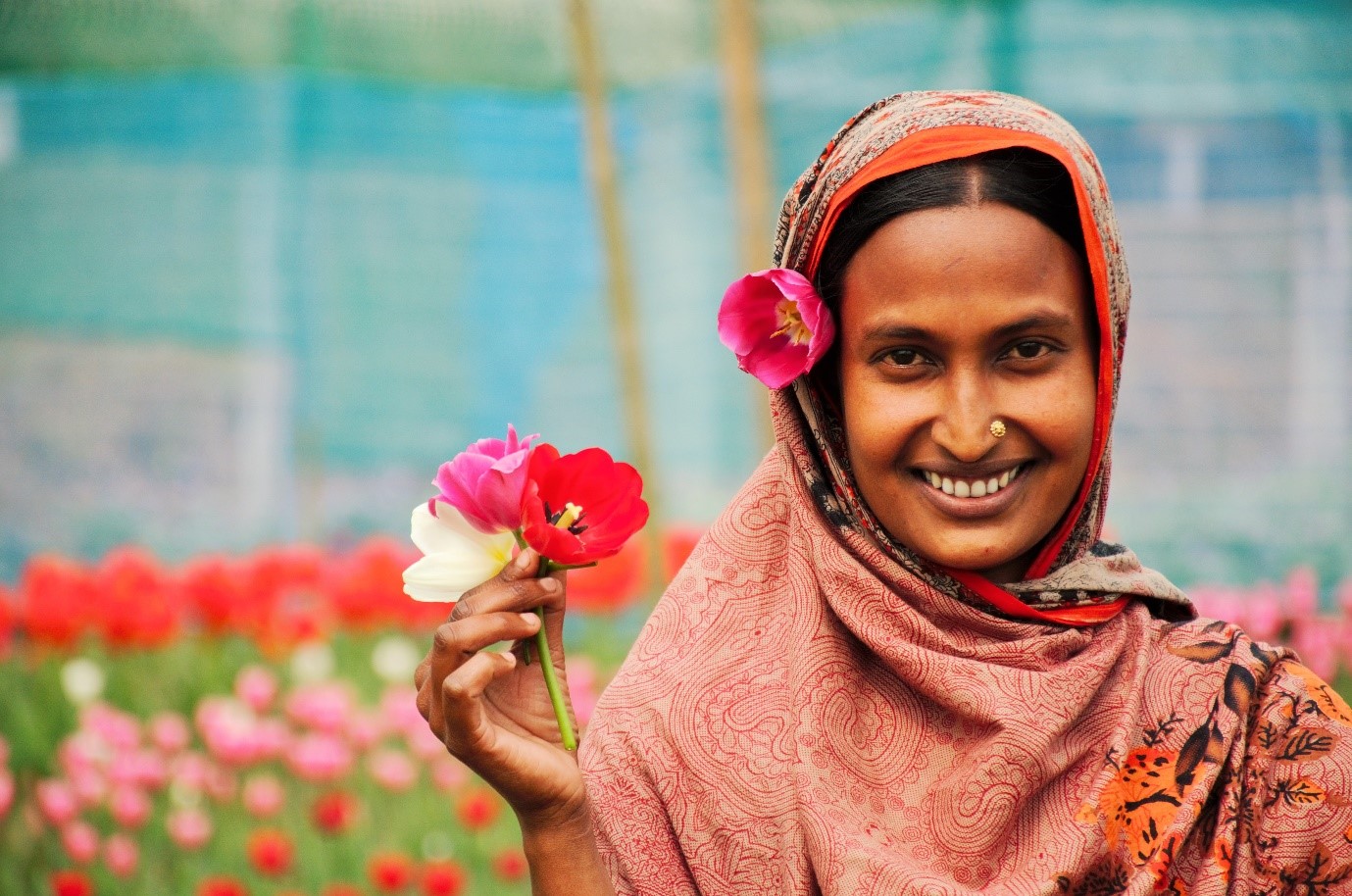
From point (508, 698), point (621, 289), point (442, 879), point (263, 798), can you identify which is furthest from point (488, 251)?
point (508, 698)

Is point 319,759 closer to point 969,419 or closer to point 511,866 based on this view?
point 511,866

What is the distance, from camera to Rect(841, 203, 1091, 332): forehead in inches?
57.8

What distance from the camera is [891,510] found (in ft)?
5.11

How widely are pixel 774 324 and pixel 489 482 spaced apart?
470 mm

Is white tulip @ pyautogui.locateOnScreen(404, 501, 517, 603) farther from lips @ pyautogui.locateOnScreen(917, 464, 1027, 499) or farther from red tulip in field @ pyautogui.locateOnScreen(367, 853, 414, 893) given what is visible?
red tulip in field @ pyautogui.locateOnScreen(367, 853, 414, 893)

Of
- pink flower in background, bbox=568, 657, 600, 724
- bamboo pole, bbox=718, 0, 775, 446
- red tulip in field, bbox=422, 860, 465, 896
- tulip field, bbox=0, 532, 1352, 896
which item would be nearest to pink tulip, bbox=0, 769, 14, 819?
tulip field, bbox=0, 532, 1352, 896

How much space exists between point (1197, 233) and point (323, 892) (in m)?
3.41

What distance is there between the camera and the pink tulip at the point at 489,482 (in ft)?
4.25

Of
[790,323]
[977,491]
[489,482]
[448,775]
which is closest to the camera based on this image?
[489,482]

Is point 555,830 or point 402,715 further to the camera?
point 402,715

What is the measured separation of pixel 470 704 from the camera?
130cm

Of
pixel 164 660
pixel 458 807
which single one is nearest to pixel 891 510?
pixel 458 807

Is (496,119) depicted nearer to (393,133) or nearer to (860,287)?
(393,133)

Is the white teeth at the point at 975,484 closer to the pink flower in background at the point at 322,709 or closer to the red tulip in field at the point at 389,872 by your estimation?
the red tulip in field at the point at 389,872
